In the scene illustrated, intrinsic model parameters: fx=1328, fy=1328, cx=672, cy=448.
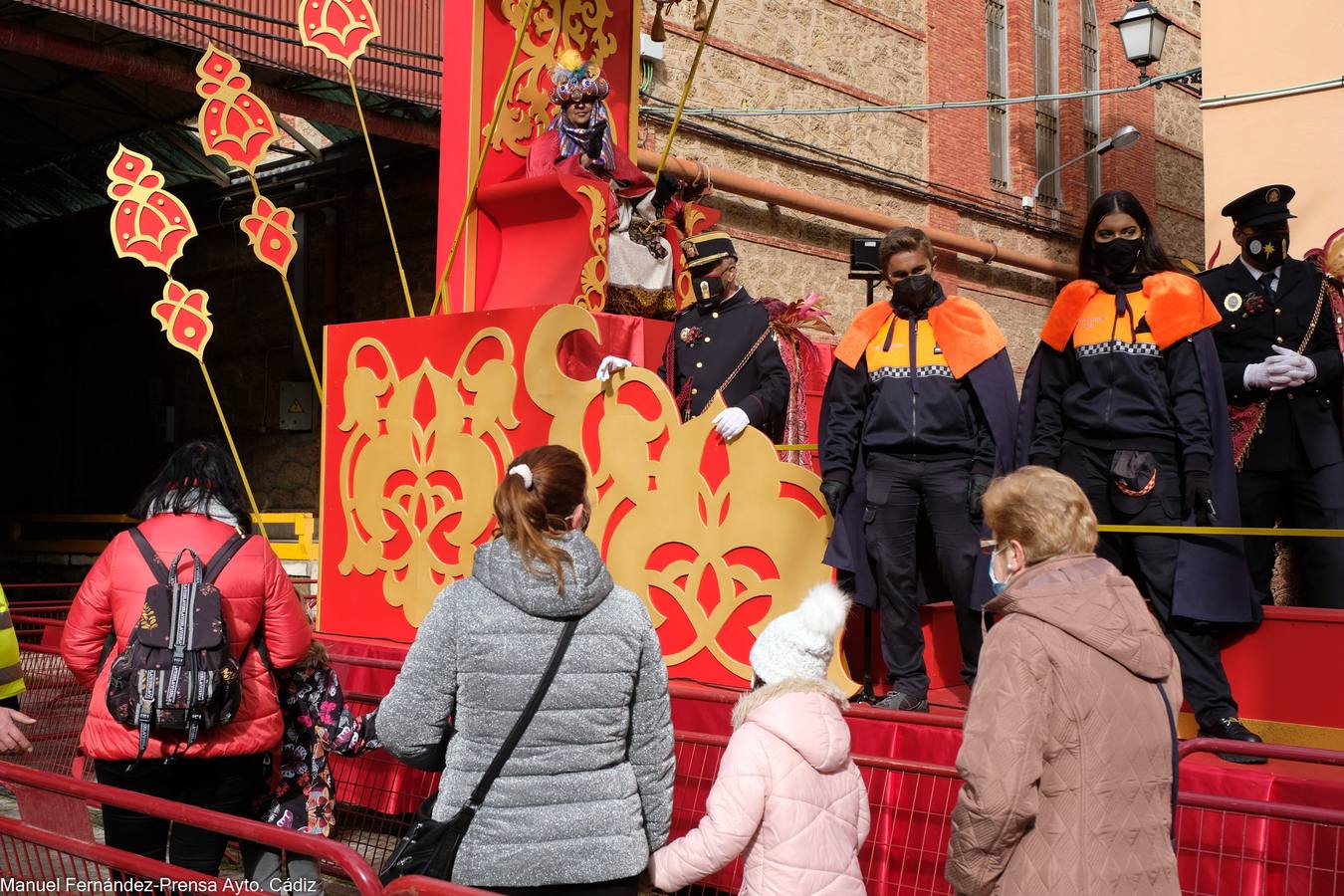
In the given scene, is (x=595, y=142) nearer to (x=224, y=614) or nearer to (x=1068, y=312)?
(x=1068, y=312)

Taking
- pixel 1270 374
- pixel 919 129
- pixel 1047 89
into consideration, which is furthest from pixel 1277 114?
pixel 1047 89

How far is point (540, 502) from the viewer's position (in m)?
2.92

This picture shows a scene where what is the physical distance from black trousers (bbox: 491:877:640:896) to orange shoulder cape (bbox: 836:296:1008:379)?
250 centimetres

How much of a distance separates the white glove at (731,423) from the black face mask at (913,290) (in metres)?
0.77

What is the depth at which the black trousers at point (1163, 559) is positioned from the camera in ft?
14.3

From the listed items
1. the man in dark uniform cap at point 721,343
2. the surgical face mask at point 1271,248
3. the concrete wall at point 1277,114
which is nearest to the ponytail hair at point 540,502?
the man in dark uniform cap at point 721,343

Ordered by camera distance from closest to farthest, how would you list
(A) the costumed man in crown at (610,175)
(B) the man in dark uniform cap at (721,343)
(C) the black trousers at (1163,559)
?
(C) the black trousers at (1163,559), (B) the man in dark uniform cap at (721,343), (A) the costumed man in crown at (610,175)

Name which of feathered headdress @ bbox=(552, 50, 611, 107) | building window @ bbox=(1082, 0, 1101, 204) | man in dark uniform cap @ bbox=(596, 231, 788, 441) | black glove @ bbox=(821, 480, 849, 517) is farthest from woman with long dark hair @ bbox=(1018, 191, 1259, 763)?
building window @ bbox=(1082, 0, 1101, 204)

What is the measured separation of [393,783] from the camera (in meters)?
5.68

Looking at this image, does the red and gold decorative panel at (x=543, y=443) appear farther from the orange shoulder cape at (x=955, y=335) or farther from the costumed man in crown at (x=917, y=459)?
the orange shoulder cape at (x=955, y=335)

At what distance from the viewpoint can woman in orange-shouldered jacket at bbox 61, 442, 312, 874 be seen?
3.42 m

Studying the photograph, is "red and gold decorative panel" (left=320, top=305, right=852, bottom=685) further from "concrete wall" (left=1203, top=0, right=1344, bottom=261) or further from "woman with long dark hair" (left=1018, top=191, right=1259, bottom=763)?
"concrete wall" (left=1203, top=0, right=1344, bottom=261)

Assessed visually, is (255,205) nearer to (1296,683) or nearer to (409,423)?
(409,423)

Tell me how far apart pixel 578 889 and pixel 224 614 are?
1252 mm
